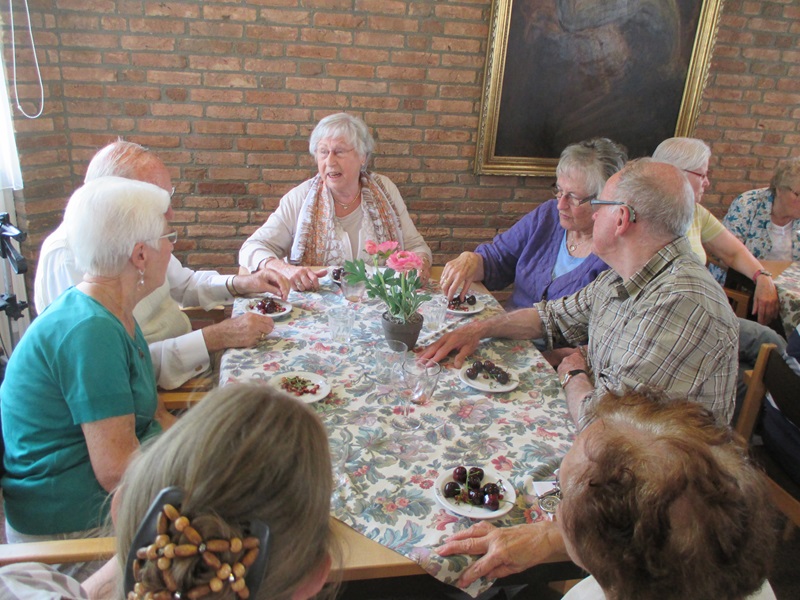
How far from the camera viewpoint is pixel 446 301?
2.34 m

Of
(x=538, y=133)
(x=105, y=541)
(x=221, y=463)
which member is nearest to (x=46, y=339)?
(x=105, y=541)

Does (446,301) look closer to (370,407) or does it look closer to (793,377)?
(370,407)

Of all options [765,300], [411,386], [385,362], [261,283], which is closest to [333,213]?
[261,283]

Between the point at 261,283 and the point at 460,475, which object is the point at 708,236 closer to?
the point at 261,283

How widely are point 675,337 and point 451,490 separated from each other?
2.57ft

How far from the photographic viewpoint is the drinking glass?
5.06 feet

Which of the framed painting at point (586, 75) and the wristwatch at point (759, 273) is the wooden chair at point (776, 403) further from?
the framed painting at point (586, 75)

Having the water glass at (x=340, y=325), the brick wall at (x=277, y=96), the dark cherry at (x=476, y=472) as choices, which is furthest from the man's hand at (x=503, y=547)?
the brick wall at (x=277, y=96)

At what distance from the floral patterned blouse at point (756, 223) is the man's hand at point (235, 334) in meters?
3.02

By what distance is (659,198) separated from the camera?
1.70m

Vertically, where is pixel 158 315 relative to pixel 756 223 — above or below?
below

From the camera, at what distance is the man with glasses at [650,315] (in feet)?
5.25

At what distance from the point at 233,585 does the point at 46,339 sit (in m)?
0.97

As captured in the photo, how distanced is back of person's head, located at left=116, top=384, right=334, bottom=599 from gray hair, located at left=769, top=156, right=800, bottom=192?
3.48 meters
